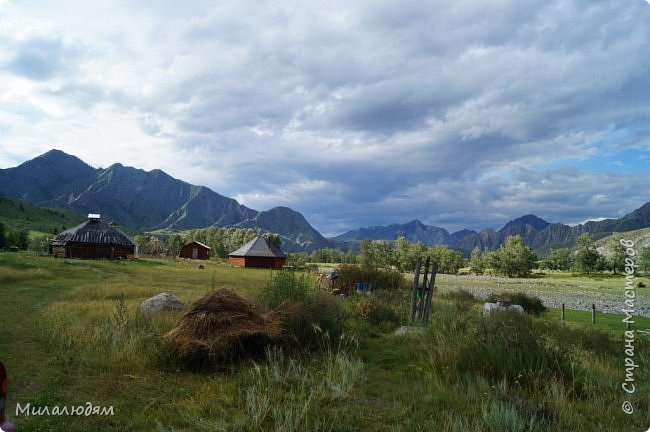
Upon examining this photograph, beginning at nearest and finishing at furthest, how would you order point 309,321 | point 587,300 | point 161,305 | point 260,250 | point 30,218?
1. point 309,321
2. point 161,305
3. point 587,300
4. point 260,250
5. point 30,218

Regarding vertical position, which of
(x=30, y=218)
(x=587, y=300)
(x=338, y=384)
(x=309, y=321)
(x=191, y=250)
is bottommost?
(x=587, y=300)

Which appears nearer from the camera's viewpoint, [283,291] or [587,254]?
[283,291]

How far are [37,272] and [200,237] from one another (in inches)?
4267

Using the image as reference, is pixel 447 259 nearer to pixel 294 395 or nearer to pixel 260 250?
pixel 260 250

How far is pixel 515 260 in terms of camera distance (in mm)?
99000

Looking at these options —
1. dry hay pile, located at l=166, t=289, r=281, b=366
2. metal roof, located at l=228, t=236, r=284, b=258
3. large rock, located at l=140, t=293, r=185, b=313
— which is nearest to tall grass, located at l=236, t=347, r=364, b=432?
dry hay pile, located at l=166, t=289, r=281, b=366

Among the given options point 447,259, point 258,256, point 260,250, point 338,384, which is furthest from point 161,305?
point 447,259

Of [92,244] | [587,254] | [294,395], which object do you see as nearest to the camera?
[294,395]

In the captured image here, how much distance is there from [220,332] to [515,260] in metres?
106

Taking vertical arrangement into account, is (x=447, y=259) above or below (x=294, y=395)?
below

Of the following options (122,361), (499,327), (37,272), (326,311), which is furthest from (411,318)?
(37,272)

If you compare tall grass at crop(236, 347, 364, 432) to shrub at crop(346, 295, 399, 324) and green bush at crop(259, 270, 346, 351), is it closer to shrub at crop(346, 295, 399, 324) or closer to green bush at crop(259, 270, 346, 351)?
green bush at crop(259, 270, 346, 351)

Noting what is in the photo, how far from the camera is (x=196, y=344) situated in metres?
6.70

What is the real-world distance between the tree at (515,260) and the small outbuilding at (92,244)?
91.1 meters
